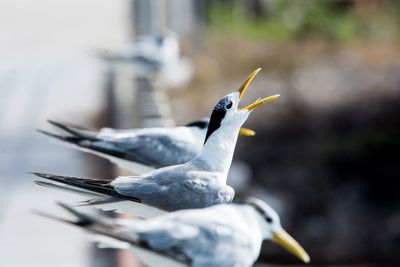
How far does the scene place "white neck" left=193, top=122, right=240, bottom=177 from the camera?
4.83 m

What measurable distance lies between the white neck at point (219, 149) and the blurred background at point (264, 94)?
3.53 meters

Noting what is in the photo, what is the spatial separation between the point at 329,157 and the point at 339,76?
1.66 m

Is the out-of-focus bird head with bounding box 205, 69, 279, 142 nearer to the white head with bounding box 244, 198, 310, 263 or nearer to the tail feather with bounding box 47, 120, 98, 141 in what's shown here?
the tail feather with bounding box 47, 120, 98, 141

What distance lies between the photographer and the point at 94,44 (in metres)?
13.6

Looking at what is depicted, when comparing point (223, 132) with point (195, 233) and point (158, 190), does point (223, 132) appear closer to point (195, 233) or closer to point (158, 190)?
point (158, 190)

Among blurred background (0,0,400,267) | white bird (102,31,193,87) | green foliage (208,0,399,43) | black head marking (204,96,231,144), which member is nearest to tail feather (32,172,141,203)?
black head marking (204,96,231,144)

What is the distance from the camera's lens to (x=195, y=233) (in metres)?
3.86

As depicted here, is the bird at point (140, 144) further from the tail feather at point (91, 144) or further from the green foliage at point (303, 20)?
the green foliage at point (303, 20)

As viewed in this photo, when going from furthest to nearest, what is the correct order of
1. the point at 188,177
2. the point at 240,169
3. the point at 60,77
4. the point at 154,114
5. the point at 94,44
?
the point at 240,169 → the point at 94,44 → the point at 60,77 → the point at 154,114 → the point at 188,177

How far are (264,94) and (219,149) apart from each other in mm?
10166

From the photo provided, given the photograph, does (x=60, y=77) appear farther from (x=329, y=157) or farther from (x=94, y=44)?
(x=329, y=157)

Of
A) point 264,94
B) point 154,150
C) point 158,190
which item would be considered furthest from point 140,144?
point 264,94

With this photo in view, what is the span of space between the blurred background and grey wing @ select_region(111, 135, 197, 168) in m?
2.80

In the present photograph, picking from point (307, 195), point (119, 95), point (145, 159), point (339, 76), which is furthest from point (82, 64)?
point (145, 159)
